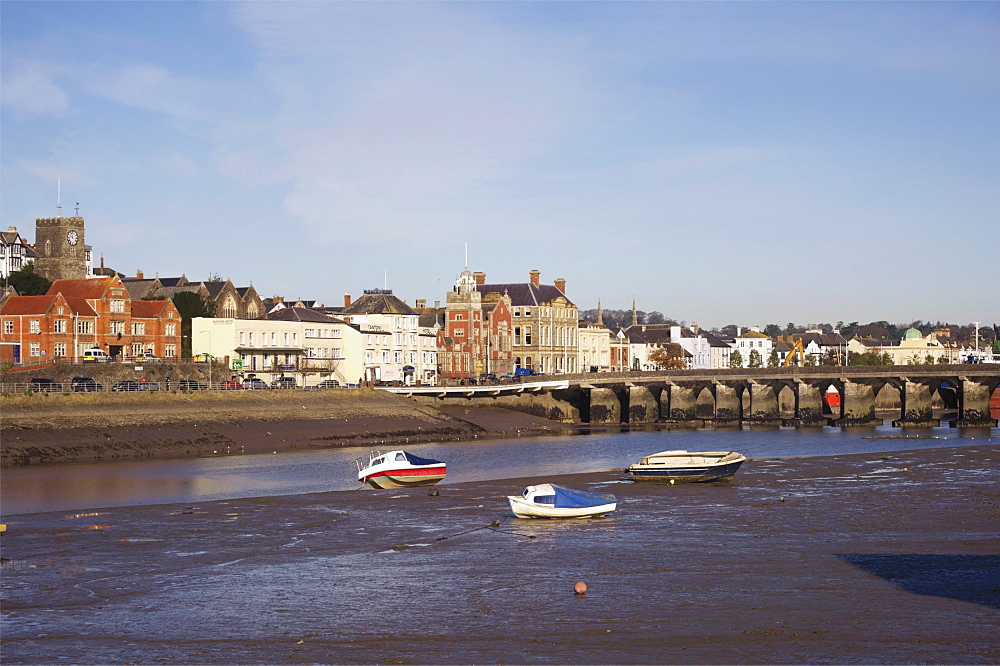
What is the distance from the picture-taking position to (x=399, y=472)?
5272 cm

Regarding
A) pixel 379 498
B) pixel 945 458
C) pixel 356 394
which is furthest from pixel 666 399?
pixel 379 498

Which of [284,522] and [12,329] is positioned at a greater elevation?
[12,329]

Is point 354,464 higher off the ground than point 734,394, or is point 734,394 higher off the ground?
point 734,394

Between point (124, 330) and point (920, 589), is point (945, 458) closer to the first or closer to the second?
point (920, 589)

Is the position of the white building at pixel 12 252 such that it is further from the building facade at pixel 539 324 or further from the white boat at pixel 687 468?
the white boat at pixel 687 468

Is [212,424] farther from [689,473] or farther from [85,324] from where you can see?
[689,473]

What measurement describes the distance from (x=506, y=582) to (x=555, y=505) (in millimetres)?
11224

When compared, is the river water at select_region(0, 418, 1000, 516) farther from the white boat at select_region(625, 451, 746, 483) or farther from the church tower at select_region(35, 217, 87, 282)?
the church tower at select_region(35, 217, 87, 282)

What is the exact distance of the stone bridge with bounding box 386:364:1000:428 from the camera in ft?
361

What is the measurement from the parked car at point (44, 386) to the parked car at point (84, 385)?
3.69ft

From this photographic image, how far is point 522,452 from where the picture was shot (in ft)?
257

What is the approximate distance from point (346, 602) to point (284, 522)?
14154 mm

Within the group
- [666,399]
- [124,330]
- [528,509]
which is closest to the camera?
[528,509]

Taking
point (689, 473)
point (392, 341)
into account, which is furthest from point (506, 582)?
point (392, 341)
